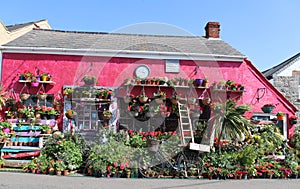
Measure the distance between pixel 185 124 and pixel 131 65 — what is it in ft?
11.3

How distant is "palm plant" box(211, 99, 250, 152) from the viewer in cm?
902

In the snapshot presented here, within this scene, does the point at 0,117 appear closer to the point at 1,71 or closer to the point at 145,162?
the point at 1,71

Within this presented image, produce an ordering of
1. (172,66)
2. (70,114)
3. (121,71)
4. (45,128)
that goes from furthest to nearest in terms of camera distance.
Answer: (172,66)
(121,71)
(70,114)
(45,128)

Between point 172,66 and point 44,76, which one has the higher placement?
point 172,66

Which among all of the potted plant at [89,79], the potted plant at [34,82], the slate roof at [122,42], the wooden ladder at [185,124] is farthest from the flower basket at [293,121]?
the potted plant at [34,82]

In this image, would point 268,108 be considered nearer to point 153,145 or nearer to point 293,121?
point 293,121

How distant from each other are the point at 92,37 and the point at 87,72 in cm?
279

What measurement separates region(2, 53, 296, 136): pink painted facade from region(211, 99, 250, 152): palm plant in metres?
2.54

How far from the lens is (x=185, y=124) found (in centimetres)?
987

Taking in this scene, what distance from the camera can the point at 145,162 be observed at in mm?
8469

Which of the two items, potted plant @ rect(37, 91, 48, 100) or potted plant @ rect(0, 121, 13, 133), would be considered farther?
potted plant @ rect(37, 91, 48, 100)

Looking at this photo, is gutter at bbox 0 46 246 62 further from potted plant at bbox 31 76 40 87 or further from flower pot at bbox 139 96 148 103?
flower pot at bbox 139 96 148 103

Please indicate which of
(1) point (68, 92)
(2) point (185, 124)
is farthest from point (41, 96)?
(2) point (185, 124)

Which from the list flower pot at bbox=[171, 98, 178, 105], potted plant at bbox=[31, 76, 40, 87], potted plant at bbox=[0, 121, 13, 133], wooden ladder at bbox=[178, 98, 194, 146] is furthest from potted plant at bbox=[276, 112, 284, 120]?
potted plant at bbox=[0, 121, 13, 133]
